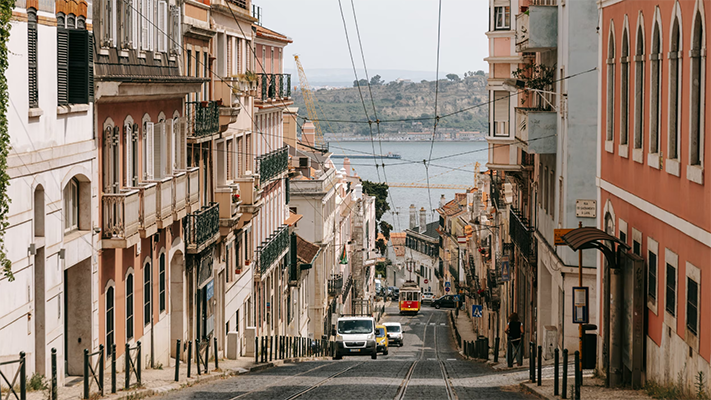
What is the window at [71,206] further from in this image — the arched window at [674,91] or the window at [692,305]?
the window at [692,305]

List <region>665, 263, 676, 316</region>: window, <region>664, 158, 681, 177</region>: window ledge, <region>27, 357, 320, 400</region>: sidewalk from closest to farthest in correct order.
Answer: <region>664, 158, 681, 177</region>: window ledge → <region>665, 263, 676, 316</region>: window → <region>27, 357, 320, 400</region>: sidewalk

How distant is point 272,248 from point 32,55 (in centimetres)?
2733

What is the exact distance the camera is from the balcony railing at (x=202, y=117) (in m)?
27.6

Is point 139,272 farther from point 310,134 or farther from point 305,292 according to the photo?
point 310,134

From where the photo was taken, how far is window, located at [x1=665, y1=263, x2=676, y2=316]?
15.4 meters

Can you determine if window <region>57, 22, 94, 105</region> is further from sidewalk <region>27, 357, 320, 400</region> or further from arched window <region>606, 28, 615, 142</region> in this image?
arched window <region>606, 28, 615, 142</region>

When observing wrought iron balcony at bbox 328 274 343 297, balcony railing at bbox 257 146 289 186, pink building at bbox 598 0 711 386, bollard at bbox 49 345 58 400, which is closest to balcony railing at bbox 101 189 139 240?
bollard at bbox 49 345 58 400

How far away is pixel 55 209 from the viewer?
16.7 m

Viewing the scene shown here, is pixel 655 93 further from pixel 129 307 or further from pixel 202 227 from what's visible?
pixel 202 227

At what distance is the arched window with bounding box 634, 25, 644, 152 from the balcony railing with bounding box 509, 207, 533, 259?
1728cm

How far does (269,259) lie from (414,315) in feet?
177

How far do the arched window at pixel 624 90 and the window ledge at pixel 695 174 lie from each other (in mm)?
A: 4989

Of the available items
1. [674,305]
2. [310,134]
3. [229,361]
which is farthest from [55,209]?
[310,134]

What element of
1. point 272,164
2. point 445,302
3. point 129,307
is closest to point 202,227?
point 129,307
